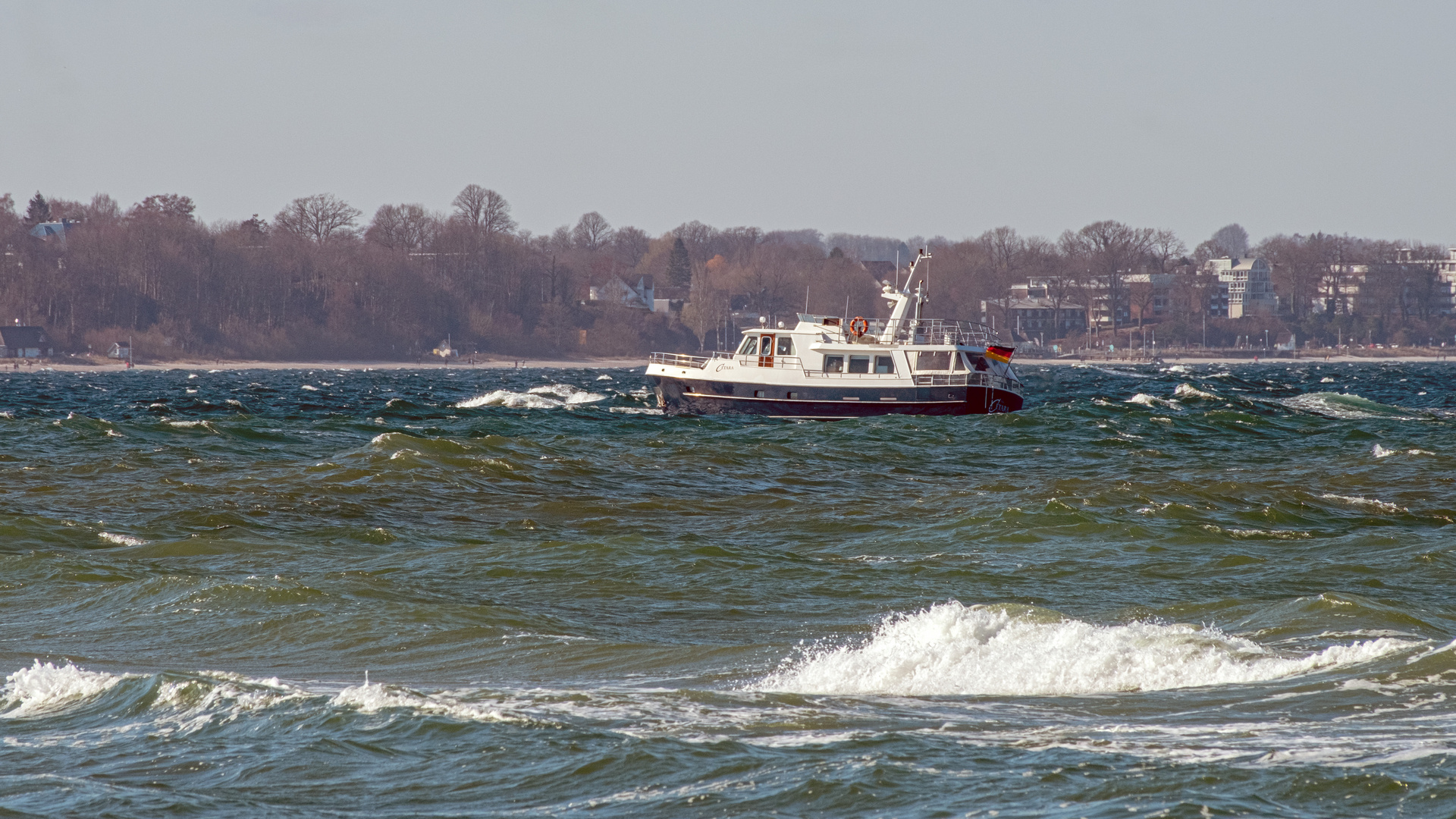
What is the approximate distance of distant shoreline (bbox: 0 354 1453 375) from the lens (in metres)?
124

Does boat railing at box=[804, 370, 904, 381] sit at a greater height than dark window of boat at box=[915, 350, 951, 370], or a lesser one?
lesser

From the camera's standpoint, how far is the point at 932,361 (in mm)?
41531

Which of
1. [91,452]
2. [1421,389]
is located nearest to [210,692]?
[91,452]

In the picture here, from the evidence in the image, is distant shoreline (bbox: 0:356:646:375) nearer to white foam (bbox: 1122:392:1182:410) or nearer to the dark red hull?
white foam (bbox: 1122:392:1182:410)

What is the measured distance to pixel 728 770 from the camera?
731cm

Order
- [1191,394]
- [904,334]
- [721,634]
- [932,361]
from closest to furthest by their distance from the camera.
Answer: [721,634] < [932,361] < [904,334] < [1191,394]

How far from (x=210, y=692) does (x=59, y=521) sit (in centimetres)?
1040

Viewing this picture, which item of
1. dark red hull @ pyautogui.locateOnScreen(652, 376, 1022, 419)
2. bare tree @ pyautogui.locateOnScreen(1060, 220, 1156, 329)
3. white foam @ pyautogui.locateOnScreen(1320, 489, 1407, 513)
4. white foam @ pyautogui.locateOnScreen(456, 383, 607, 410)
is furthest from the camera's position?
bare tree @ pyautogui.locateOnScreen(1060, 220, 1156, 329)

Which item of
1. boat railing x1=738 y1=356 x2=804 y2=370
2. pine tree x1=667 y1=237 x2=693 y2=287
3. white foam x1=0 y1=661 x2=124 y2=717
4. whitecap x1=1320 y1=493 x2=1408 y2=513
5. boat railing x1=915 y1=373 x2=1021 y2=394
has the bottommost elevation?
whitecap x1=1320 y1=493 x2=1408 y2=513

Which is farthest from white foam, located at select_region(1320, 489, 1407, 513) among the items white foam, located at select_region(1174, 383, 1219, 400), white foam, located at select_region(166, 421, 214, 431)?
white foam, located at select_region(1174, 383, 1219, 400)

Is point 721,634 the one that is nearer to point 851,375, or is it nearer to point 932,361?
point 851,375

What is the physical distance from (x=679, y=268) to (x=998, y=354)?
14000 centimetres

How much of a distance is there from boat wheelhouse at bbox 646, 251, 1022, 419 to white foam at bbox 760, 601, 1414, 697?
29.2 metres

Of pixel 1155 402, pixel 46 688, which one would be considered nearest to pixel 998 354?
pixel 1155 402
